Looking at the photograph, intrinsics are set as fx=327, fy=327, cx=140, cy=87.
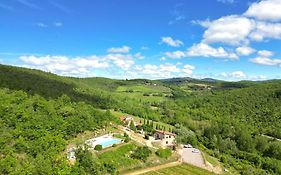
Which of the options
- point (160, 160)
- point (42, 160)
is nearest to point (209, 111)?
point (160, 160)

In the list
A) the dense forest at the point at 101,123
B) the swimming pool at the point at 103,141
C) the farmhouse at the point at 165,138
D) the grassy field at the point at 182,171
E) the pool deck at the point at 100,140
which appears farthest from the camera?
the farmhouse at the point at 165,138

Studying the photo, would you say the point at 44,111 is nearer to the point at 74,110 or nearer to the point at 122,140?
the point at 74,110

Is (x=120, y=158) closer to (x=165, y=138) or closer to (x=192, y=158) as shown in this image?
(x=192, y=158)

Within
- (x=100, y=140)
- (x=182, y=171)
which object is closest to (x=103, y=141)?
(x=100, y=140)

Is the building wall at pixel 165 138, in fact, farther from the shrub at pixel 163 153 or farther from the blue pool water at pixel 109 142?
the blue pool water at pixel 109 142

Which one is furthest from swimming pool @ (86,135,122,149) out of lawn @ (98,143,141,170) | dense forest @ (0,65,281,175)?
dense forest @ (0,65,281,175)

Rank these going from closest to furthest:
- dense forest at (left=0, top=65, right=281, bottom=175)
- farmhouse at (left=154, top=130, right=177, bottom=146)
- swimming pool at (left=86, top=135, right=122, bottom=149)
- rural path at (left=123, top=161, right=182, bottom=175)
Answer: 1. dense forest at (left=0, top=65, right=281, bottom=175)
2. rural path at (left=123, top=161, right=182, bottom=175)
3. swimming pool at (left=86, top=135, right=122, bottom=149)
4. farmhouse at (left=154, top=130, right=177, bottom=146)

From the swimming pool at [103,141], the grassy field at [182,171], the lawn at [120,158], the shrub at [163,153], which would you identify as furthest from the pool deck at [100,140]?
the grassy field at [182,171]

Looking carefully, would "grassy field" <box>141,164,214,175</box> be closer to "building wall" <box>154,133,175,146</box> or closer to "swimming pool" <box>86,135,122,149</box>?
"swimming pool" <box>86,135,122,149</box>
